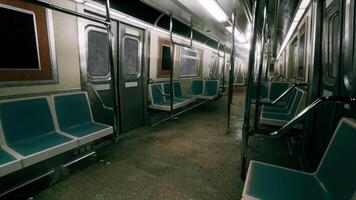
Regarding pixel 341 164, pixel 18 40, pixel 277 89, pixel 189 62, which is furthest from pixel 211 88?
pixel 341 164

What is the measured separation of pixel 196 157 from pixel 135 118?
1.80 meters

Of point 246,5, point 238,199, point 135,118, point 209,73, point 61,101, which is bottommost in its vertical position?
point 238,199

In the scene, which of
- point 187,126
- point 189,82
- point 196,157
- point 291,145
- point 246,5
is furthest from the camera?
point 189,82

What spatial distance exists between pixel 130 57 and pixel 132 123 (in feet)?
4.47

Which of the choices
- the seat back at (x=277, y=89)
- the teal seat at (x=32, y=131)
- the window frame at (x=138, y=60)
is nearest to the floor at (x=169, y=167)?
the teal seat at (x=32, y=131)

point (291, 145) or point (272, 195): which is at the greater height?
point (272, 195)

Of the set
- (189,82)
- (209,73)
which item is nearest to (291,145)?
(189,82)

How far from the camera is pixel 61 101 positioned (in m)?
2.50

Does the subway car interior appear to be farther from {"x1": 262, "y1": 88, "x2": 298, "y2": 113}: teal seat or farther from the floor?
{"x1": 262, "y1": 88, "x2": 298, "y2": 113}: teal seat

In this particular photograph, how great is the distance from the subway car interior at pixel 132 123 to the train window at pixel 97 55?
0.02 meters

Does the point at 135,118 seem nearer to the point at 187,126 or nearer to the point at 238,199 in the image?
the point at 187,126

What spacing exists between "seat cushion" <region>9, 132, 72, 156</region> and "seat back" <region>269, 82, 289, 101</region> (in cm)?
481

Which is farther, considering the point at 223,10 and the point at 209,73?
the point at 209,73

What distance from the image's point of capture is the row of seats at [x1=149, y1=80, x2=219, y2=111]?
14.4 feet
